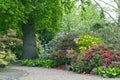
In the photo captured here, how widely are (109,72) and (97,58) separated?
77.3 inches

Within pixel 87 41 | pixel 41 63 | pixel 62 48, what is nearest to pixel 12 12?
pixel 41 63

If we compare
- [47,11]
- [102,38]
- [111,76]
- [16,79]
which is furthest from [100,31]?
[16,79]

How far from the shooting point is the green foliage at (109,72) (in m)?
16.1

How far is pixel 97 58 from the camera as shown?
59.3ft

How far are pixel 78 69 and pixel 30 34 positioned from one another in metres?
7.69

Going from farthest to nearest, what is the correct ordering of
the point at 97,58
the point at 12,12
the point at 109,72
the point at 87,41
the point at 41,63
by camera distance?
1. the point at 12,12
2. the point at 41,63
3. the point at 87,41
4. the point at 97,58
5. the point at 109,72

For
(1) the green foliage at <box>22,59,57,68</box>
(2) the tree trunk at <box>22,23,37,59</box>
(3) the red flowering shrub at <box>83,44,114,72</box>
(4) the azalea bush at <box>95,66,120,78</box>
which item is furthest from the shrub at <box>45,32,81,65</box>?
(4) the azalea bush at <box>95,66,120,78</box>

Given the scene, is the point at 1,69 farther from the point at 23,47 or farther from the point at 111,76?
the point at 23,47

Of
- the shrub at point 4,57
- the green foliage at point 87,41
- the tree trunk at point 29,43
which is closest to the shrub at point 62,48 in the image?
the green foliage at point 87,41

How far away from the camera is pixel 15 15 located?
23156 millimetres

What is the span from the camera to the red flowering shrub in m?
17.8

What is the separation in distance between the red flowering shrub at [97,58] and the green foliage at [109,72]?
661mm

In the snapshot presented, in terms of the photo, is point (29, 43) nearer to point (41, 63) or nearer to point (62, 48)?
point (41, 63)

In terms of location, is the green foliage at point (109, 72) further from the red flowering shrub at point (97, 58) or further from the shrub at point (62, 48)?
the shrub at point (62, 48)
